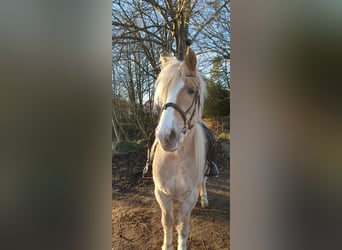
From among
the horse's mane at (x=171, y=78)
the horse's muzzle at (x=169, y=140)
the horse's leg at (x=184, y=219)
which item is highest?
the horse's mane at (x=171, y=78)

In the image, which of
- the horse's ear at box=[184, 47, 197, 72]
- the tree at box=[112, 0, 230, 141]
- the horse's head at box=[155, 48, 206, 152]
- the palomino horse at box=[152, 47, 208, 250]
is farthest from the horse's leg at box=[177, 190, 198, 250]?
the horse's ear at box=[184, 47, 197, 72]

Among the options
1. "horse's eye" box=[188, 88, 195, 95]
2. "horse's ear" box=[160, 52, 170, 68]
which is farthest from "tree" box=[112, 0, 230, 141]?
"horse's eye" box=[188, 88, 195, 95]

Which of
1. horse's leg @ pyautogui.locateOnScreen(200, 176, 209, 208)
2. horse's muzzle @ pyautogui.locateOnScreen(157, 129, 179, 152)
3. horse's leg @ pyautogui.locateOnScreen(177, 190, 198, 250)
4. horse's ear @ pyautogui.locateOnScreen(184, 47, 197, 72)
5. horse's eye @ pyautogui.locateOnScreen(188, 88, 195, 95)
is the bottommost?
horse's leg @ pyautogui.locateOnScreen(177, 190, 198, 250)

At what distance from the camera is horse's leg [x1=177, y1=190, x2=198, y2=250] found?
1292 mm

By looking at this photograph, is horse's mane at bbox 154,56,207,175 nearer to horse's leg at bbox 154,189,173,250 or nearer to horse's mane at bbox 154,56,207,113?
horse's mane at bbox 154,56,207,113

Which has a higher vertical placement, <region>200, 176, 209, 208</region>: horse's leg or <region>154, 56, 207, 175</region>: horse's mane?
<region>154, 56, 207, 175</region>: horse's mane

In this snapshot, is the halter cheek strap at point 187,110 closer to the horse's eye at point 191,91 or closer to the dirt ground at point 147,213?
the horse's eye at point 191,91

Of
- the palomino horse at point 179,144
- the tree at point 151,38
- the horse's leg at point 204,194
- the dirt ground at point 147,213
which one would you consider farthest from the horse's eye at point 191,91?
the horse's leg at point 204,194

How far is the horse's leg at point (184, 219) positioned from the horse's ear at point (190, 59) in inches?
21.1

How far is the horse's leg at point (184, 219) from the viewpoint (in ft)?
4.24
